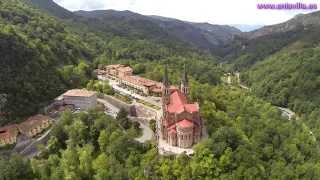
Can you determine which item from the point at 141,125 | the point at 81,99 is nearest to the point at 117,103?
the point at 81,99

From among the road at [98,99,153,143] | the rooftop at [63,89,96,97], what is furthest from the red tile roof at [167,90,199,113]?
the rooftop at [63,89,96,97]

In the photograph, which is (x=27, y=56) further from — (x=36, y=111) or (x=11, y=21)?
(x=11, y=21)

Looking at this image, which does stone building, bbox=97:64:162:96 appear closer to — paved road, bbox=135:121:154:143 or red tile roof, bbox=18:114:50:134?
paved road, bbox=135:121:154:143

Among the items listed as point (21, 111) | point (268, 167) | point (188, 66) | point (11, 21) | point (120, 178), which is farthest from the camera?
point (188, 66)

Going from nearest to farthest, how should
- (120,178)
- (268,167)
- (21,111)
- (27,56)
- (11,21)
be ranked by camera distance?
(120,178) → (268,167) → (21,111) → (27,56) → (11,21)

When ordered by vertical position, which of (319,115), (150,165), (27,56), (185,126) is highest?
(27,56)

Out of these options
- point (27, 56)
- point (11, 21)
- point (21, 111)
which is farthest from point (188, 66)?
point (21, 111)

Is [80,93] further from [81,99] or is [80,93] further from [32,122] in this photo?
[32,122]
